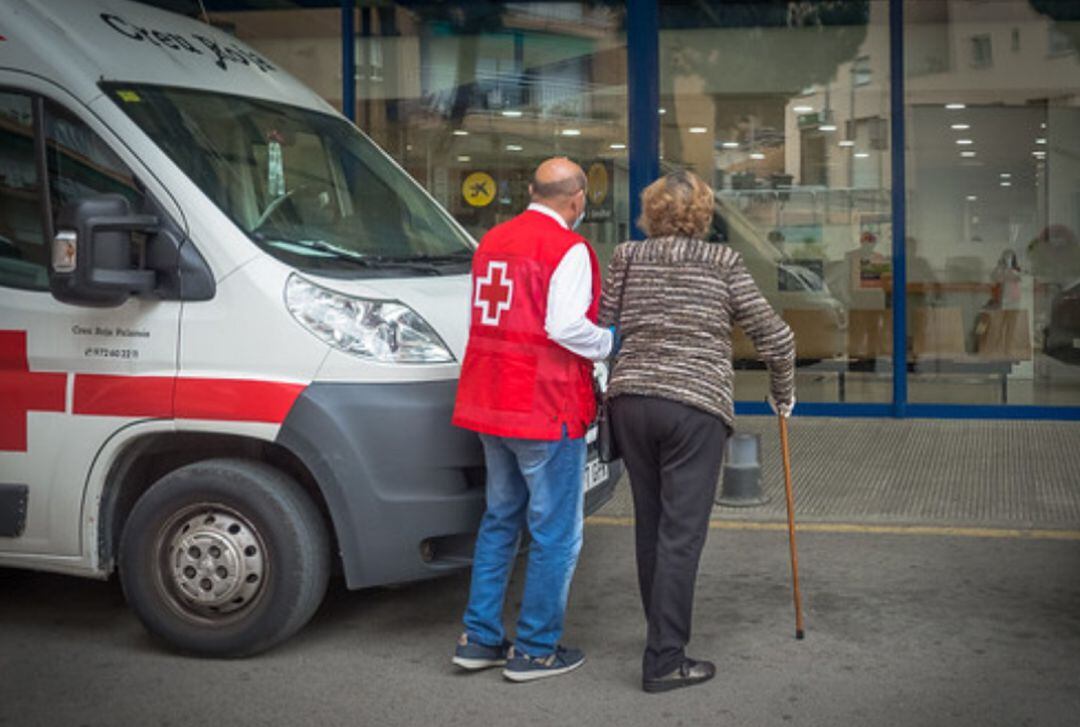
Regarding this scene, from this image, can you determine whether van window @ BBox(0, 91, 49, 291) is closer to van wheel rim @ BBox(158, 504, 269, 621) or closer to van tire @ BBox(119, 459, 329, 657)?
van tire @ BBox(119, 459, 329, 657)

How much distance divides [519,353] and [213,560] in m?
1.35

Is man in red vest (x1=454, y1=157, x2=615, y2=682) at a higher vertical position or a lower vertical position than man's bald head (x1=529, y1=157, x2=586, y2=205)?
lower

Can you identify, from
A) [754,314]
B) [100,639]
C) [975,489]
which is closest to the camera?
[754,314]

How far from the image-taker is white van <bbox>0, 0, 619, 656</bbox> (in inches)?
205

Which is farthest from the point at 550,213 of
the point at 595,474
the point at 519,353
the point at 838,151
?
the point at 838,151

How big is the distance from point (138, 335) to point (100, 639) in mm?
1259

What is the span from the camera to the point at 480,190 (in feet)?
40.1

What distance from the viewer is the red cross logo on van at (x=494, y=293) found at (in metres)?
5.05

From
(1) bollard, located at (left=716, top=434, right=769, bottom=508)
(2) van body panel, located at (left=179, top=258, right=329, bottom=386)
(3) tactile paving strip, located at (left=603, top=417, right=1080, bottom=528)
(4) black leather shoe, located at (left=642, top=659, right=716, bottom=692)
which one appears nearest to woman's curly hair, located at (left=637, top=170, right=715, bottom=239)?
(2) van body panel, located at (left=179, top=258, right=329, bottom=386)

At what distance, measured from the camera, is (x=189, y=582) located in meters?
5.35

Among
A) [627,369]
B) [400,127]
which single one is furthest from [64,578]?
[400,127]

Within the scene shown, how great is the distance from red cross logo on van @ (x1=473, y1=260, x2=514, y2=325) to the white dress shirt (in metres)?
0.15

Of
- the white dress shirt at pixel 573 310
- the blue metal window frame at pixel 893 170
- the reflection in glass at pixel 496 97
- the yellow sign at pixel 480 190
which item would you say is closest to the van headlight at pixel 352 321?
the white dress shirt at pixel 573 310

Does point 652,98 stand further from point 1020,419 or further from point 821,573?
point 821,573
